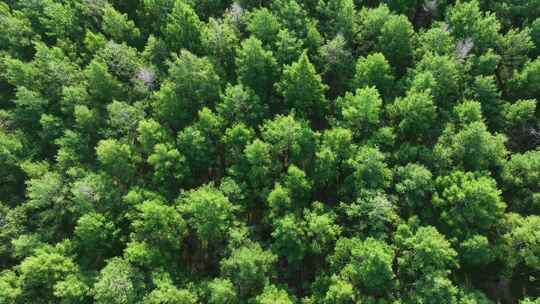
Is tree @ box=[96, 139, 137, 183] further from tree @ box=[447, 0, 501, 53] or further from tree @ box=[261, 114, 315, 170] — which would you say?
tree @ box=[447, 0, 501, 53]

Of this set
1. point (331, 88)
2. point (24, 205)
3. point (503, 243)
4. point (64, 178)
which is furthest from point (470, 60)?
point (24, 205)

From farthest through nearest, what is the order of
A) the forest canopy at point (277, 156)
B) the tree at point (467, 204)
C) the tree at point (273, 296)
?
the forest canopy at point (277, 156) < the tree at point (467, 204) < the tree at point (273, 296)

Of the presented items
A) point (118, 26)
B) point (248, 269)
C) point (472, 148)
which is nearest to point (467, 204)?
point (472, 148)

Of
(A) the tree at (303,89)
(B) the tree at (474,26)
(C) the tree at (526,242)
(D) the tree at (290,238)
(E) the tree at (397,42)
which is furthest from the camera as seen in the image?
(B) the tree at (474,26)

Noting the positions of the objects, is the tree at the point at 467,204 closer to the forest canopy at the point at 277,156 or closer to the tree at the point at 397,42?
the forest canopy at the point at 277,156

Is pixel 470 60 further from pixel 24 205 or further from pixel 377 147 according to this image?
pixel 24 205

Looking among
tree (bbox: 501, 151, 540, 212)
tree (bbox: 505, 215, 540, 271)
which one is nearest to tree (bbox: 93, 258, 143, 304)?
tree (bbox: 505, 215, 540, 271)

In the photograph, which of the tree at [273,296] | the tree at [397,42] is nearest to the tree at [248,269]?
the tree at [273,296]

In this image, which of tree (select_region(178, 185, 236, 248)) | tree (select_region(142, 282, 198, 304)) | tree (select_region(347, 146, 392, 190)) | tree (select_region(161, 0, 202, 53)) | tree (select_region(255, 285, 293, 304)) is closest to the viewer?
tree (select_region(255, 285, 293, 304))
